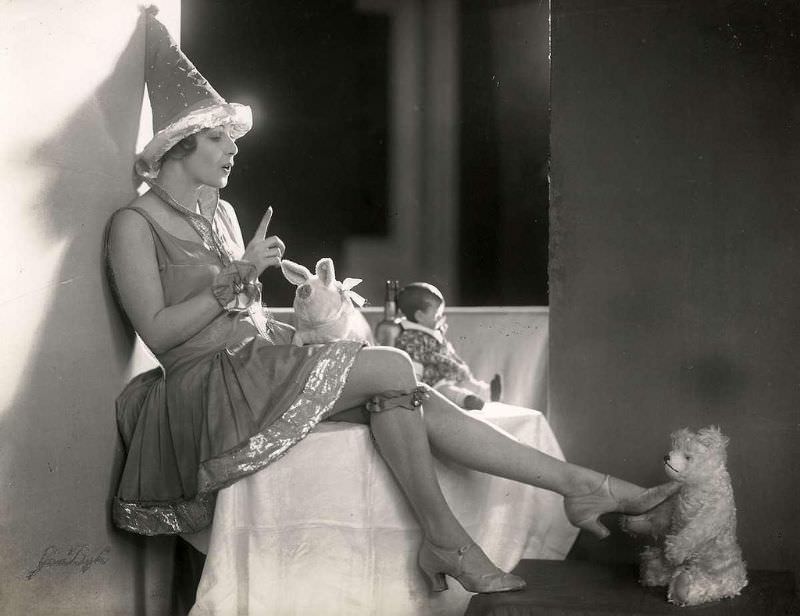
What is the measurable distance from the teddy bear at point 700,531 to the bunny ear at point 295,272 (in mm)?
833

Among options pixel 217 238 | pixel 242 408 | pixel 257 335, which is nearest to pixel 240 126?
pixel 217 238

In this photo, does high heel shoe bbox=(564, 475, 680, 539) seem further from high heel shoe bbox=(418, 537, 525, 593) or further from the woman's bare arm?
the woman's bare arm

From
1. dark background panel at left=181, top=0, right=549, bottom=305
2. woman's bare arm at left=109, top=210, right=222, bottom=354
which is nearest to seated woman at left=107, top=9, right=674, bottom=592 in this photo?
woman's bare arm at left=109, top=210, right=222, bottom=354

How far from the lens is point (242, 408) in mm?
2156

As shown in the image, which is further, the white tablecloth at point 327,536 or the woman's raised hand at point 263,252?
the woman's raised hand at point 263,252

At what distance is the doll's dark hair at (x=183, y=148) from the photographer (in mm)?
2367

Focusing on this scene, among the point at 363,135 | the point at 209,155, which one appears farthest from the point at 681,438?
the point at 363,135

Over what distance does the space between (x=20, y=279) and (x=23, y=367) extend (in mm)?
151

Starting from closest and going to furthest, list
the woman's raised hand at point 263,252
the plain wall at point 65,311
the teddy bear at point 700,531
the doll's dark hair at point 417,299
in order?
the plain wall at point 65,311, the teddy bear at point 700,531, the woman's raised hand at point 263,252, the doll's dark hair at point 417,299

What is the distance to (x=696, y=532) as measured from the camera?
6.67 feet

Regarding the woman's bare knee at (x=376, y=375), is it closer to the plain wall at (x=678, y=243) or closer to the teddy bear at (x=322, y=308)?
the teddy bear at (x=322, y=308)

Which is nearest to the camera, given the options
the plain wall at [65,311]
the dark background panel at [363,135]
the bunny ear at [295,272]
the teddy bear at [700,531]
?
the plain wall at [65,311]

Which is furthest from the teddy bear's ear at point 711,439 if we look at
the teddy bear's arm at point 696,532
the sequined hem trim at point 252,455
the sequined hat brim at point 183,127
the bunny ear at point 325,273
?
the sequined hat brim at point 183,127

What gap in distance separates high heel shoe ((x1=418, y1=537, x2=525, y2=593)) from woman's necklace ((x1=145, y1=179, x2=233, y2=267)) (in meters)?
0.76
